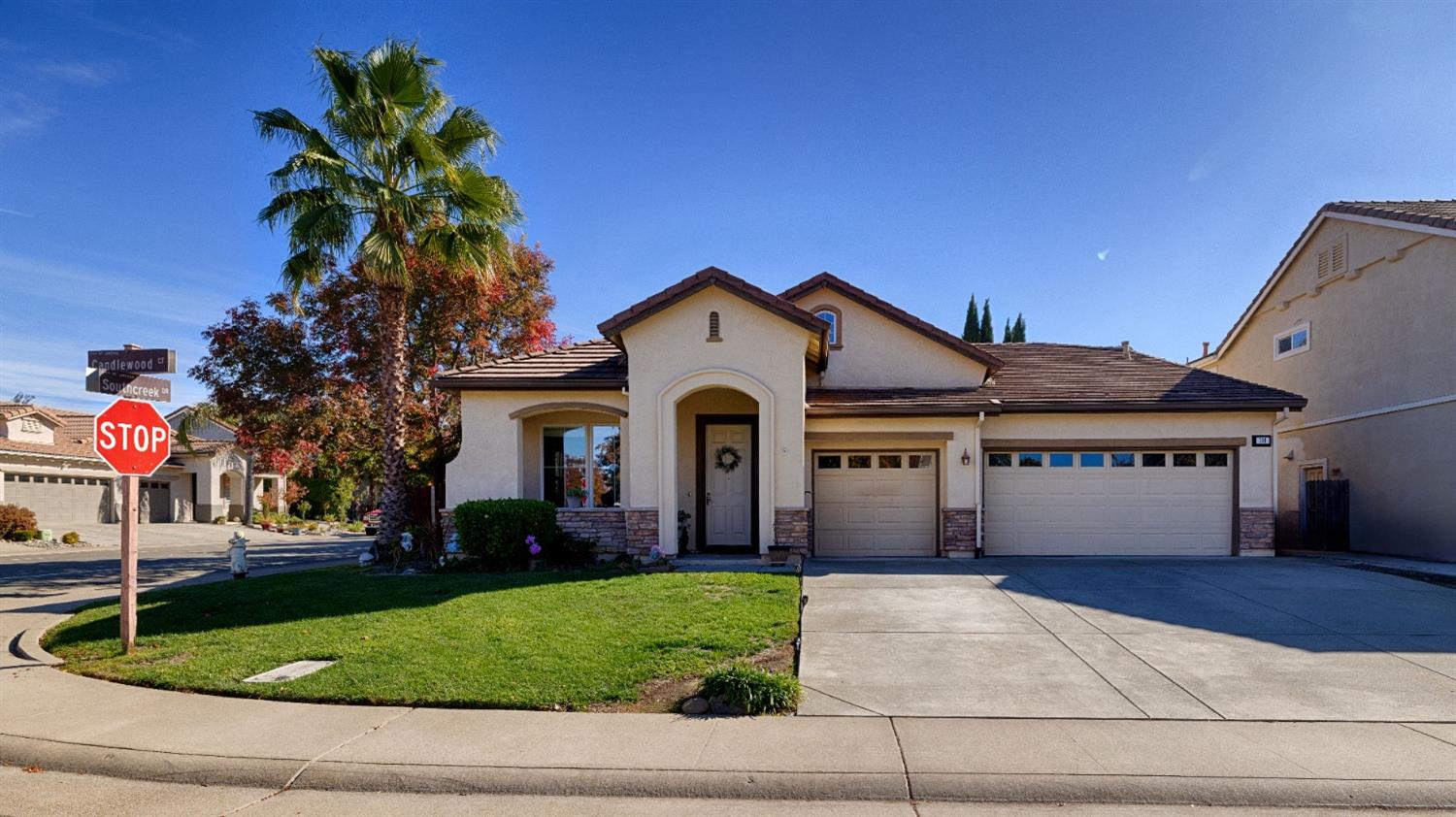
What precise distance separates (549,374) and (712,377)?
3.24 m

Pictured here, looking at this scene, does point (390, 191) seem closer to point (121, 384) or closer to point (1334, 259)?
point (121, 384)

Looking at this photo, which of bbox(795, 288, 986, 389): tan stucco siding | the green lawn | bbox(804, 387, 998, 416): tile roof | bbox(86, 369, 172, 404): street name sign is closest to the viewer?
the green lawn

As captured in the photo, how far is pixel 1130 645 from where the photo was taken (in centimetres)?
788

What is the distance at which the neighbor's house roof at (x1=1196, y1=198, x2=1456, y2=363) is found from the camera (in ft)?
48.5

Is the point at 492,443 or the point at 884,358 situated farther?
the point at 884,358

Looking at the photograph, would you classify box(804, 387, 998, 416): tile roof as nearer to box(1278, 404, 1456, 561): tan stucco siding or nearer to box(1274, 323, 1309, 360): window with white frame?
box(1278, 404, 1456, 561): tan stucco siding

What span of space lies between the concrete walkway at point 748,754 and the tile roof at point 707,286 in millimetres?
8321

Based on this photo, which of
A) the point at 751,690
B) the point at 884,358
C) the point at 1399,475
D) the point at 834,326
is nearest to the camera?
the point at 751,690

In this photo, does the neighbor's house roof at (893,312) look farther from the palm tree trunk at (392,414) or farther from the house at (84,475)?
the house at (84,475)

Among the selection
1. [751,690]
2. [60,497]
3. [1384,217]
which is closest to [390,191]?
[751,690]

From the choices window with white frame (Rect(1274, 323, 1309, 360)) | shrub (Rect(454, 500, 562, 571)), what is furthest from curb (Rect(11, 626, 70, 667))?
window with white frame (Rect(1274, 323, 1309, 360))

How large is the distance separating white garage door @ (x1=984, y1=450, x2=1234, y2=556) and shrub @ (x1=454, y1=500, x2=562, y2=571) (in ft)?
28.5

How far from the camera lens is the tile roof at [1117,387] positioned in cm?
1463

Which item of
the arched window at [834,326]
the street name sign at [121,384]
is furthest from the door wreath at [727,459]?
the street name sign at [121,384]
